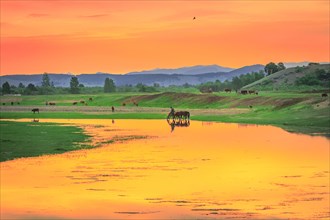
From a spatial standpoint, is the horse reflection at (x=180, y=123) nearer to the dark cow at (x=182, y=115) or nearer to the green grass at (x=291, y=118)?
the dark cow at (x=182, y=115)

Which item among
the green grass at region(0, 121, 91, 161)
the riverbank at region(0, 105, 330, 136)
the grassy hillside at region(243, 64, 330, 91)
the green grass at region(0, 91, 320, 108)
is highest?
the grassy hillside at region(243, 64, 330, 91)

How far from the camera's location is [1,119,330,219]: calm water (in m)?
28.9

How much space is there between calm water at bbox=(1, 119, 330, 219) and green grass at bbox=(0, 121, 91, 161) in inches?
88.5

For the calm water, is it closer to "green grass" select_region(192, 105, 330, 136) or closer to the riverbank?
"green grass" select_region(192, 105, 330, 136)

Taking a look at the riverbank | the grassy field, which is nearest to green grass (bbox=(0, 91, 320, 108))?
the grassy field

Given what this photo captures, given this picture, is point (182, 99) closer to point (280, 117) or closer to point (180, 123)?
point (180, 123)

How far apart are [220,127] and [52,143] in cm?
2692

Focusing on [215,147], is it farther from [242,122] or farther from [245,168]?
[242,122]

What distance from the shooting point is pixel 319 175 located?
38281 millimetres

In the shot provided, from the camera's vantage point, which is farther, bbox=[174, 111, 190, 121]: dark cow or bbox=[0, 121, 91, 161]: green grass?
bbox=[174, 111, 190, 121]: dark cow

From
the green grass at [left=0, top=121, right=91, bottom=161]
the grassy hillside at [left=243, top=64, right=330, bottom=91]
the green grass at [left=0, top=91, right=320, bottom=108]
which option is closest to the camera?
the green grass at [left=0, top=121, right=91, bottom=161]

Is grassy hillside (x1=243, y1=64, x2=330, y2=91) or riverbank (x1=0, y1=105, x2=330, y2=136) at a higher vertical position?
grassy hillside (x1=243, y1=64, x2=330, y2=91)

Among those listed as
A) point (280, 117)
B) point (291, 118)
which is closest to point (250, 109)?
point (280, 117)

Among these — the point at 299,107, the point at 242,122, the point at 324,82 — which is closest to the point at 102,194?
the point at 242,122
